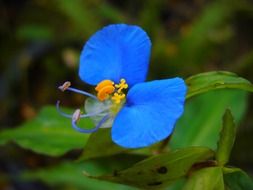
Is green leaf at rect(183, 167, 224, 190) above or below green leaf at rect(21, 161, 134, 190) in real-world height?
above

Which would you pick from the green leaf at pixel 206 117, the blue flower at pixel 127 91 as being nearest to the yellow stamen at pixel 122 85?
the blue flower at pixel 127 91

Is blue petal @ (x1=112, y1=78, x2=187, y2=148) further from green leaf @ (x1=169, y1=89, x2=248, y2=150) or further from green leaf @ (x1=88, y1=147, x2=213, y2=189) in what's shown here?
green leaf @ (x1=169, y1=89, x2=248, y2=150)

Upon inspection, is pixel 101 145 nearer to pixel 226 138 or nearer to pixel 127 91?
pixel 127 91

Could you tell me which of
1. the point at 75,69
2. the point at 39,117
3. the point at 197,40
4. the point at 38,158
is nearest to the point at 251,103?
the point at 197,40

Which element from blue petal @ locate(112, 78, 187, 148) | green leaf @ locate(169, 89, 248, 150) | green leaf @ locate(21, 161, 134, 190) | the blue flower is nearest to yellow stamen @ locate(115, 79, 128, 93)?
the blue flower

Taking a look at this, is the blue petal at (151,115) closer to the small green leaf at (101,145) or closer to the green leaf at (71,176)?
the small green leaf at (101,145)

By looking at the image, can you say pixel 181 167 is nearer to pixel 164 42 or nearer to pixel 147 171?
pixel 147 171

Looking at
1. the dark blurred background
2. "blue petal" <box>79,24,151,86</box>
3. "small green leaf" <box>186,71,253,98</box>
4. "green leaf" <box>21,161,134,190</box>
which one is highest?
"blue petal" <box>79,24,151,86</box>
